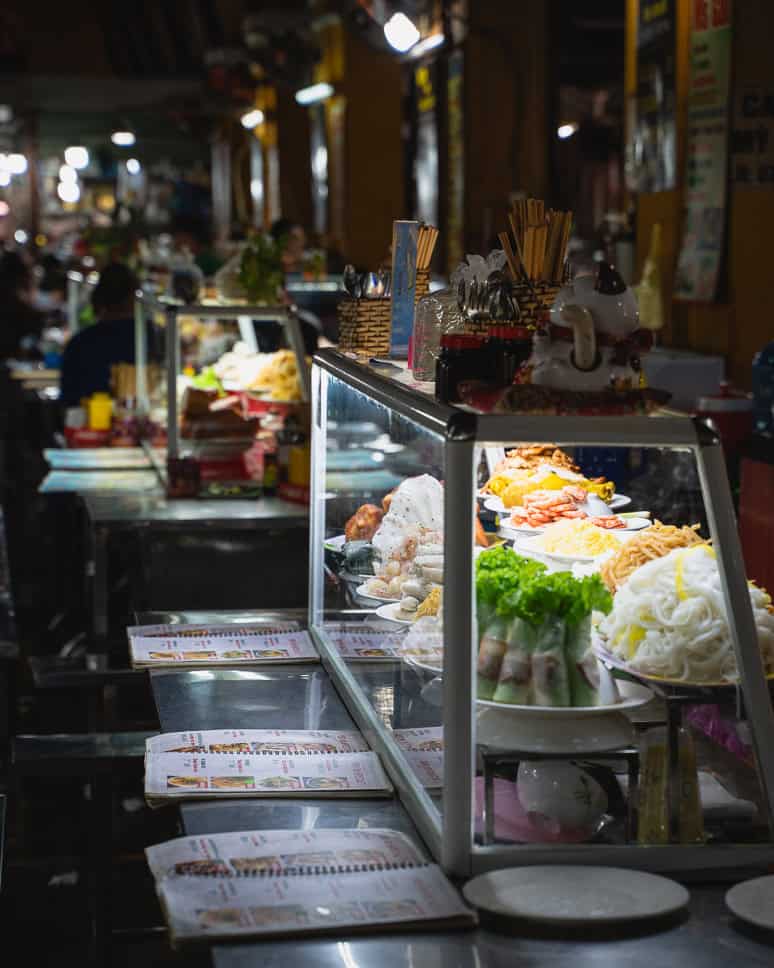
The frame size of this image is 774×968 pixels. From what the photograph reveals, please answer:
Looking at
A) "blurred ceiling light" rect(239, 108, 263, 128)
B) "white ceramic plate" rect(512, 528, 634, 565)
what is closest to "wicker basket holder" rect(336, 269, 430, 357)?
"white ceramic plate" rect(512, 528, 634, 565)

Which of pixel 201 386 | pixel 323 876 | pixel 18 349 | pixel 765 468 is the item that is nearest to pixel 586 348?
pixel 323 876

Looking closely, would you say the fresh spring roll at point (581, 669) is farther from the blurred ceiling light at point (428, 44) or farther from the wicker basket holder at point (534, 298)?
the blurred ceiling light at point (428, 44)

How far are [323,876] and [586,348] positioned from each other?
835 mm

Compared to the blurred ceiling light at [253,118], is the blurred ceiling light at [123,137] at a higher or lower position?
lower

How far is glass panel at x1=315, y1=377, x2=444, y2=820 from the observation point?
241cm

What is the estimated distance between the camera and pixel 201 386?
20.0 feet

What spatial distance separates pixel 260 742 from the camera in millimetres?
2736

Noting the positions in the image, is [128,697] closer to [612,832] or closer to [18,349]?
[612,832]

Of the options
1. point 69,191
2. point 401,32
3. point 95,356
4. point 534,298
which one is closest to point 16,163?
point 69,191

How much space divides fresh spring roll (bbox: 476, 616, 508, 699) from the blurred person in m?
12.3

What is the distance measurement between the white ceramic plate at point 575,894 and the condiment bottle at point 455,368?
0.73m

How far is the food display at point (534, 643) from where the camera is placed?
2.20 meters

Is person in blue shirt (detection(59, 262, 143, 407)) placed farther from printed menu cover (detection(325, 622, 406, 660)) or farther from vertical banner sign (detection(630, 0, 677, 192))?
printed menu cover (detection(325, 622, 406, 660))

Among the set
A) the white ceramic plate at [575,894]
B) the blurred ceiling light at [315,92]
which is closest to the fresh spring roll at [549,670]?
the white ceramic plate at [575,894]
